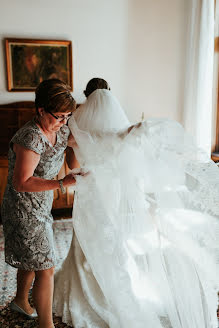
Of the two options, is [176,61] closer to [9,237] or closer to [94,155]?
[94,155]

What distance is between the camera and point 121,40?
13.8 feet

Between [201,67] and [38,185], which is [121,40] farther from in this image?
[38,185]

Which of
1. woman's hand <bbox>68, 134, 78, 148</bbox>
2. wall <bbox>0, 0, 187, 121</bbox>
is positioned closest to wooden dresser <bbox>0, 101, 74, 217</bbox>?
wall <bbox>0, 0, 187, 121</bbox>

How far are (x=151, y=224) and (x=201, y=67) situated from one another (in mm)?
2951

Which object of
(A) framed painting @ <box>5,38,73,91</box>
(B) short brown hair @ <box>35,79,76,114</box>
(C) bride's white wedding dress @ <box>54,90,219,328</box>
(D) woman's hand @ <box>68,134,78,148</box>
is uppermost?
(A) framed painting @ <box>5,38,73,91</box>

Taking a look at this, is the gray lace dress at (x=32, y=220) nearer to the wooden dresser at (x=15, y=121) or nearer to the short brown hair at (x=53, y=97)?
the short brown hair at (x=53, y=97)

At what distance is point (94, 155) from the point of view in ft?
5.50

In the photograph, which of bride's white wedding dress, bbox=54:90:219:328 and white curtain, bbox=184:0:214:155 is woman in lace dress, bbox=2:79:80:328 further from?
white curtain, bbox=184:0:214:155

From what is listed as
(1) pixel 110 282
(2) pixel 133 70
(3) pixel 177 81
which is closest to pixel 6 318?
(1) pixel 110 282

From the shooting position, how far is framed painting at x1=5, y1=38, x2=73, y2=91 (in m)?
3.88

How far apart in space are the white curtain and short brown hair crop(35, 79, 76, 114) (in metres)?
2.74

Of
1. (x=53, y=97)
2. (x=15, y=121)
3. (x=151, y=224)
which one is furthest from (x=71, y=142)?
(x=15, y=121)

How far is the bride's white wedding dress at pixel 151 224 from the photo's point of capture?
1.58 meters

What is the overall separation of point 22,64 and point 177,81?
6.90ft
